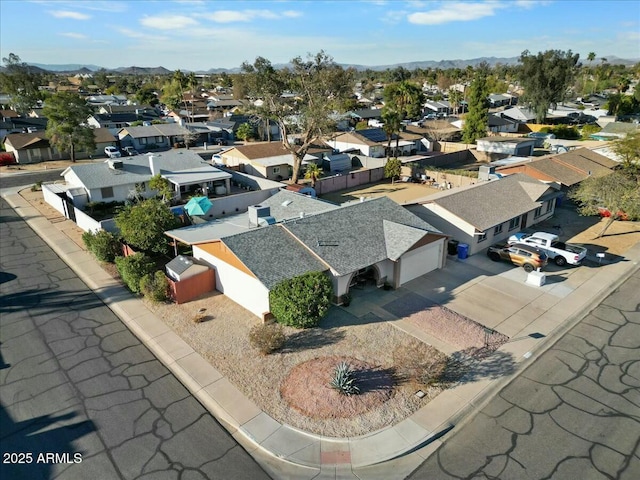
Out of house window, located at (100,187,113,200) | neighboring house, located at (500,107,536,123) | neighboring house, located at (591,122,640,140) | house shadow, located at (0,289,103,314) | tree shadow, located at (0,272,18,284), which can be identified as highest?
neighboring house, located at (500,107,536,123)

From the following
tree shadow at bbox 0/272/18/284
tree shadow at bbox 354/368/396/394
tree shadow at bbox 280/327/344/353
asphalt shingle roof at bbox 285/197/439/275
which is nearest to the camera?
tree shadow at bbox 354/368/396/394

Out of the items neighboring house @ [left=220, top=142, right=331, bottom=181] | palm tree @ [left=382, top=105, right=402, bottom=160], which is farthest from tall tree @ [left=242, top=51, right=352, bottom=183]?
palm tree @ [left=382, top=105, right=402, bottom=160]

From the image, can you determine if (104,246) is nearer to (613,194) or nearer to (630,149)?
(613,194)

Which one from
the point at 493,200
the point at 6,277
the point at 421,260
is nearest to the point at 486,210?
the point at 493,200

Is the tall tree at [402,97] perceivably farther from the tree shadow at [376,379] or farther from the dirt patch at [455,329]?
the tree shadow at [376,379]

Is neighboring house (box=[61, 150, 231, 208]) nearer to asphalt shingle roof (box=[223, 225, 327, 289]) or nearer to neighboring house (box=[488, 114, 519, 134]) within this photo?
asphalt shingle roof (box=[223, 225, 327, 289])

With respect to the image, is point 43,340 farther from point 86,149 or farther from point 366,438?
point 86,149
